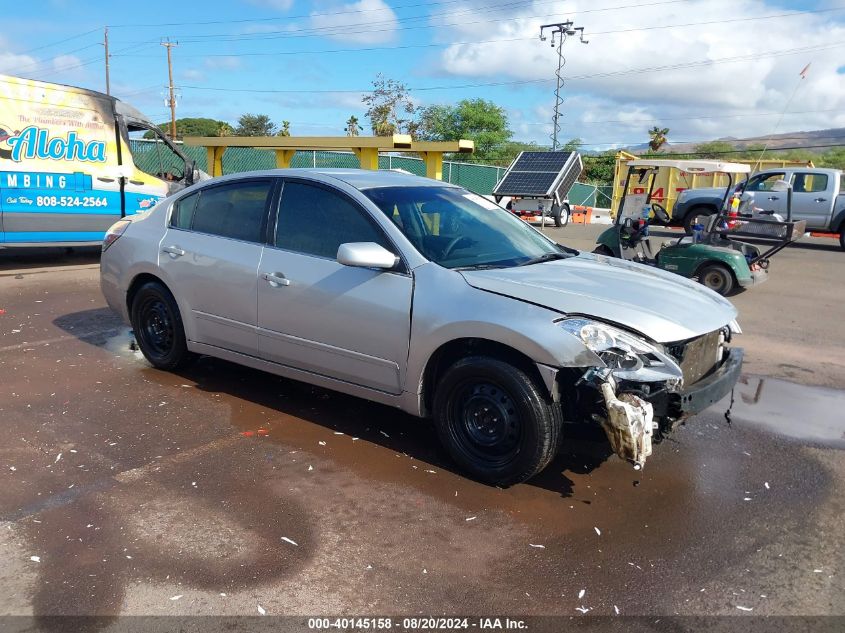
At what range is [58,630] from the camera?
2.65 metres

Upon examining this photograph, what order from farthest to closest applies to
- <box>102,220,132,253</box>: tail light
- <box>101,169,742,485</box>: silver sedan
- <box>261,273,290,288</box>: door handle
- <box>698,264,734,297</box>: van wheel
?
1. <box>698,264,734,297</box>: van wheel
2. <box>102,220,132,253</box>: tail light
3. <box>261,273,290,288</box>: door handle
4. <box>101,169,742,485</box>: silver sedan

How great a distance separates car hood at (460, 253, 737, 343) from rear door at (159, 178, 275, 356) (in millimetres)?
1718

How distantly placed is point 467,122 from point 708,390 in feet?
208

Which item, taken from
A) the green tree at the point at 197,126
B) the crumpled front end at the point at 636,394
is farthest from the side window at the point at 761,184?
the green tree at the point at 197,126

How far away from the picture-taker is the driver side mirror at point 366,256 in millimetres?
A: 4020

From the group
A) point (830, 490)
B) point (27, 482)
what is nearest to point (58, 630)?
point (27, 482)

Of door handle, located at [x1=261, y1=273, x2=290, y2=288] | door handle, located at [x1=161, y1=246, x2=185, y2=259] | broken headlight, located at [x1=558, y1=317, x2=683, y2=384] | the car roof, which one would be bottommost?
broken headlight, located at [x1=558, y1=317, x2=683, y2=384]

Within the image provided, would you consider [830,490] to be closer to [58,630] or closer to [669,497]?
[669,497]

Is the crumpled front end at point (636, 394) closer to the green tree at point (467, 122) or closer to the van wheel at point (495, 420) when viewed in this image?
the van wheel at point (495, 420)

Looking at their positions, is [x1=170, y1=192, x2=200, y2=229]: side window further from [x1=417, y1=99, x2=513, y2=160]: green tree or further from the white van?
[x1=417, y1=99, x2=513, y2=160]: green tree

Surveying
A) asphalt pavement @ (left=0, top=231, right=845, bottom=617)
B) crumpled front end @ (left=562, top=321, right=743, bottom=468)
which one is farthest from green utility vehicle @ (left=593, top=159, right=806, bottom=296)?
crumpled front end @ (left=562, top=321, right=743, bottom=468)

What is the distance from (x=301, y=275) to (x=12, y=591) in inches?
93.3

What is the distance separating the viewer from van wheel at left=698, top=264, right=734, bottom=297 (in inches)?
388

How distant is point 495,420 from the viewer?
151 inches
